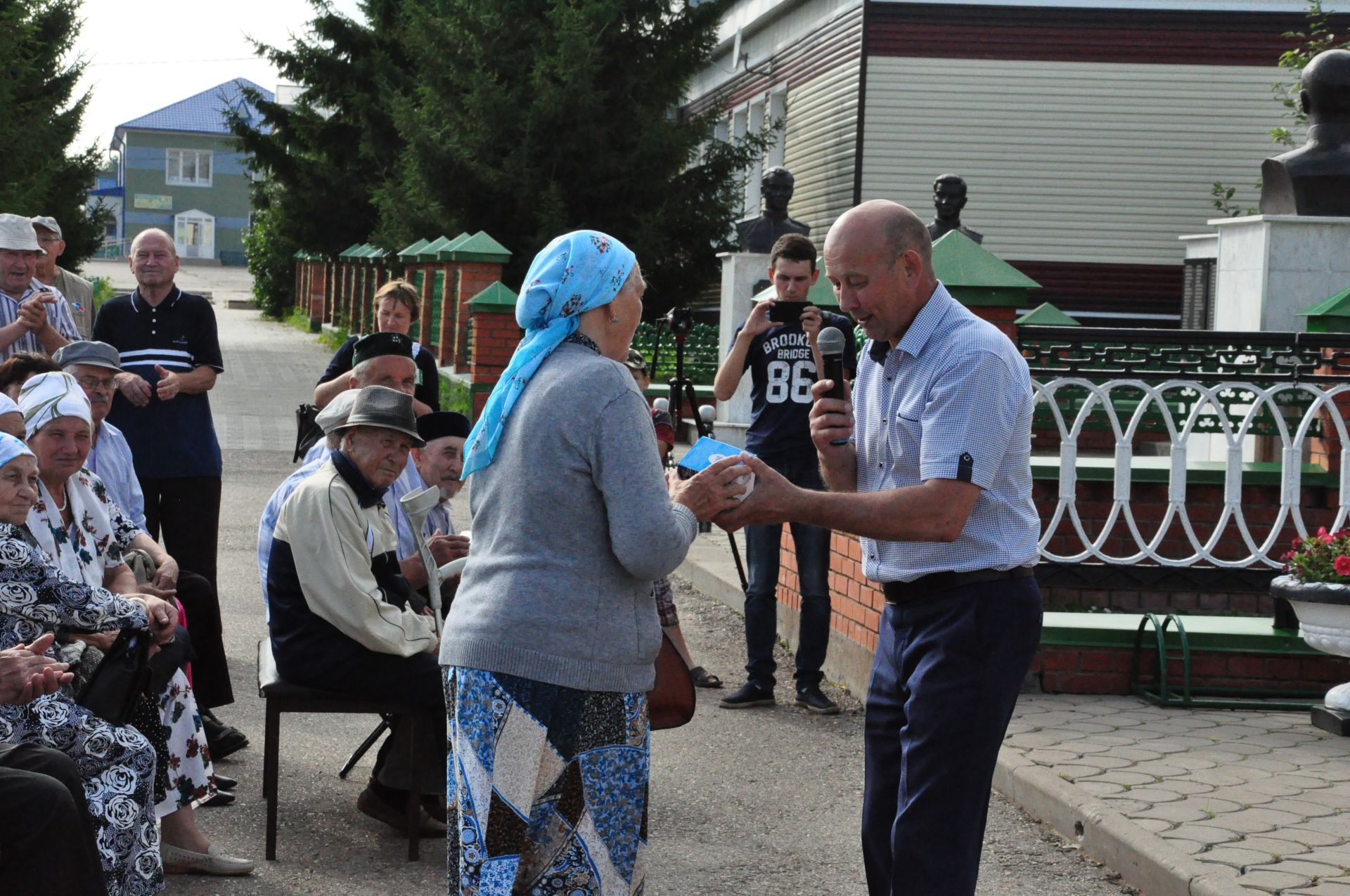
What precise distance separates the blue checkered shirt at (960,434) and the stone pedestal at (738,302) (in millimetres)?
12443

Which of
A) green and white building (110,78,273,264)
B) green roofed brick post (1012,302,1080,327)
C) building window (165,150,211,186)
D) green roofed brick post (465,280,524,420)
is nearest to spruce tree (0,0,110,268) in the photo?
green roofed brick post (465,280,524,420)

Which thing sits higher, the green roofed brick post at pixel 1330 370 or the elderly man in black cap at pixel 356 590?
the green roofed brick post at pixel 1330 370

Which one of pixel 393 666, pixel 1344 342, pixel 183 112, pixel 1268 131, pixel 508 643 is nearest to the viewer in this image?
pixel 508 643

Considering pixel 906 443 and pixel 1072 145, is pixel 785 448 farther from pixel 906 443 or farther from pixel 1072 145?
pixel 1072 145

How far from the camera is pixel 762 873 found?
514 centimetres

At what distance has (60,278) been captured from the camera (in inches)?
331

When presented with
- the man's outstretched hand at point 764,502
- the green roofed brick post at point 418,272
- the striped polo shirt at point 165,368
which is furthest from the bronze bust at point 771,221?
the man's outstretched hand at point 764,502

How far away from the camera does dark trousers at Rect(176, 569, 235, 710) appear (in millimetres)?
6031

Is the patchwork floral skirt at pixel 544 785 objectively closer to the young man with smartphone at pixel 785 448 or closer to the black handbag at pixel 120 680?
Answer: the black handbag at pixel 120 680

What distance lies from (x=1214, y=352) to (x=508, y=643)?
6.25m

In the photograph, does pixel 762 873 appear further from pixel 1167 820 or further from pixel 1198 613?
pixel 1198 613

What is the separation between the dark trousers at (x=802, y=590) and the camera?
7.25 meters

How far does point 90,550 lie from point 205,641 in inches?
39.3

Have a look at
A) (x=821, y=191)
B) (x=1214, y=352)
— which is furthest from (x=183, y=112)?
(x=1214, y=352)
